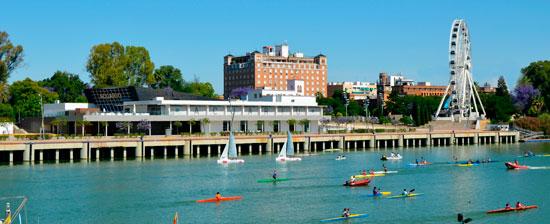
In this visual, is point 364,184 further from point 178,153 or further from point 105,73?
point 105,73

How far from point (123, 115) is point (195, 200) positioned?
66.2 meters

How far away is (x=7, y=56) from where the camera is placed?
139 metres

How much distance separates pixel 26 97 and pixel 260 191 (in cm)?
9793

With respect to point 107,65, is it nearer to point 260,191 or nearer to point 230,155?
point 230,155

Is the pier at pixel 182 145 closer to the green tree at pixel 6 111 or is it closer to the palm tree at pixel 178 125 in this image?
the palm tree at pixel 178 125

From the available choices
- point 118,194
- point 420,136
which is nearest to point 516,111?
point 420,136

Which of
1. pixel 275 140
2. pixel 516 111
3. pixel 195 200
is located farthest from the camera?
pixel 516 111

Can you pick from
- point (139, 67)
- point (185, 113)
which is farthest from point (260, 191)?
point (139, 67)

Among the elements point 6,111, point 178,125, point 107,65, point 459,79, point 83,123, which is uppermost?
point 107,65

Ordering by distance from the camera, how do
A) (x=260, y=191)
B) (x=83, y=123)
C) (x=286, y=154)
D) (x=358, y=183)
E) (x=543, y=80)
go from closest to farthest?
(x=260, y=191)
(x=358, y=183)
(x=286, y=154)
(x=83, y=123)
(x=543, y=80)

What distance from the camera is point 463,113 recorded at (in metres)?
182

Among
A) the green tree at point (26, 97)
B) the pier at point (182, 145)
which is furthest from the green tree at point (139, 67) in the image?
the pier at point (182, 145)

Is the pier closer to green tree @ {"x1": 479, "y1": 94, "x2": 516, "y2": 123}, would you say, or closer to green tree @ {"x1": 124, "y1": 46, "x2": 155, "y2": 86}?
green tree @ {"x1": 479, "y1": 94, "x2": 516, "y2": 123}

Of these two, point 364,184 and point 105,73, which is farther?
point 105,73
